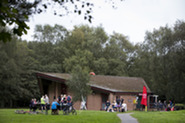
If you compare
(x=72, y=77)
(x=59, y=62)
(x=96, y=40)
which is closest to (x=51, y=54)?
(x=59, y=62)

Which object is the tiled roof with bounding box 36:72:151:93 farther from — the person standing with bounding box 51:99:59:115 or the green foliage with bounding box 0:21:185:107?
the person standing with bounding box 51:99:59:115

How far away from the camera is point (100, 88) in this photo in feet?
106

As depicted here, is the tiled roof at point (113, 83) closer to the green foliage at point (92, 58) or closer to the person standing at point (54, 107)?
the green foliage at point (92, 58)

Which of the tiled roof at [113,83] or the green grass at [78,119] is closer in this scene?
the green grass at [78,119]

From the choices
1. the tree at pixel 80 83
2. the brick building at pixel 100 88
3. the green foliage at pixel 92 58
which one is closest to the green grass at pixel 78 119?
the tree at pixel 80 83

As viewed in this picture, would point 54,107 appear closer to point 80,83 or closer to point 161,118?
point 161,118

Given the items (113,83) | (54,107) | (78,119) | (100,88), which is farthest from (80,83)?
(78,119)

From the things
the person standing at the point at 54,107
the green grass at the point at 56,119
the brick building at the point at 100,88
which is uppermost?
the brick building at the point at 100,88

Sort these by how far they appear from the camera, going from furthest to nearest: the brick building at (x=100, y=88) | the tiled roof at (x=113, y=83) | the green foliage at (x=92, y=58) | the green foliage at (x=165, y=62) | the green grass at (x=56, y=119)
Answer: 1. the green foliage at (x=92, y=58)
2. the green foliage at (x=165, y=62)
3. the tiled roof at (x=113, y=83)
4. the brick building at (x=100, y=88)
5. the green grass at (x=56, y=119)

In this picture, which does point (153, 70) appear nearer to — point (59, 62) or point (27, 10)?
point (59, 62)

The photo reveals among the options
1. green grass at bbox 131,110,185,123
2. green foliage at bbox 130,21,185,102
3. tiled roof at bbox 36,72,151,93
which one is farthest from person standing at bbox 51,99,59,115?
green foliage at bbox 130,21,185,102

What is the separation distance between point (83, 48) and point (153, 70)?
13.8m

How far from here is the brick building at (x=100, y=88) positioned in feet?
108

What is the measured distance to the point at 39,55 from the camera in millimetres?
53844
